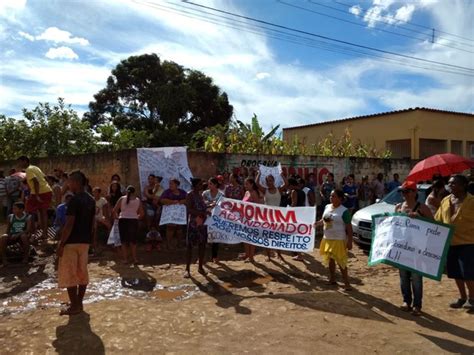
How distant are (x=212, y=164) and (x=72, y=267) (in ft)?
24.3

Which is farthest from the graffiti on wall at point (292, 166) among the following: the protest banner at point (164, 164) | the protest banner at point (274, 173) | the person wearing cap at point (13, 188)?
the person wearing cap at point (13, 188)

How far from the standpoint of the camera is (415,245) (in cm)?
608

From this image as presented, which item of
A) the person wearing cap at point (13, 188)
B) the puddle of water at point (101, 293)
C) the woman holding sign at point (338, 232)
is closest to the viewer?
the puddle of water at point (101, 293)

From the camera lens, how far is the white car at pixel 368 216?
9.77 meters

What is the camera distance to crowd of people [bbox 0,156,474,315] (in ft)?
19.4

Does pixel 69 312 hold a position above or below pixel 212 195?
below

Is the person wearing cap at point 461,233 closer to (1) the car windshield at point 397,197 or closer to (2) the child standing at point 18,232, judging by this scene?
(1) the car windshield at point 397,197

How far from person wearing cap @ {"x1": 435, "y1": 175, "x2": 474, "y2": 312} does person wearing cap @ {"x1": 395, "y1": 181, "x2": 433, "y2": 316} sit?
361mm

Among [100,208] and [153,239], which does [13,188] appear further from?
[153,239]

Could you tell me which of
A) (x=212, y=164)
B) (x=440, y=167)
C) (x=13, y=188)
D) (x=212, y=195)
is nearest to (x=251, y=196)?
(x=212, y=195)

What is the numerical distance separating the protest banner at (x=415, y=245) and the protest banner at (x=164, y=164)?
662 cm

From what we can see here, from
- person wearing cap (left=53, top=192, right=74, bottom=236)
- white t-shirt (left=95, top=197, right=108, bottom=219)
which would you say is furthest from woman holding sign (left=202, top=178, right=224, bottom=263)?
person wearing cap (left=53, top=192, right=74, bottom=236)

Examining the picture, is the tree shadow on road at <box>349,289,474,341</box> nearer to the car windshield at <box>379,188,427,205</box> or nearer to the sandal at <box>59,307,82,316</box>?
the sandal at <box>59,307,82,316</box>

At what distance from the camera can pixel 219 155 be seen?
43.0 ft
